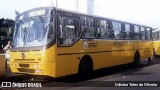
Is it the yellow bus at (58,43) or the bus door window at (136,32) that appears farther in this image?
the bus door window at (136,32)

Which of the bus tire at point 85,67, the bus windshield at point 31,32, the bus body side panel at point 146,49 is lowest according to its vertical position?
the bus tire at point 85,67

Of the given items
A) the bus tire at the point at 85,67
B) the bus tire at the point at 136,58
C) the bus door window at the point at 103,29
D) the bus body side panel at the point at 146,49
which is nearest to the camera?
the bus tire at the point at 85,67

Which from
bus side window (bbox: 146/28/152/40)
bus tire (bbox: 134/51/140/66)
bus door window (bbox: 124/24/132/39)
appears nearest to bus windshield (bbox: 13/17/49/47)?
bus door window (bbox: 124/24/132/39)

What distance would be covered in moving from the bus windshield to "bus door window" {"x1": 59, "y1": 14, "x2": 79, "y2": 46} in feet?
2.33

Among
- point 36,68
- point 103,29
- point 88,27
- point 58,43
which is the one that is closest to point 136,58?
point 103,29

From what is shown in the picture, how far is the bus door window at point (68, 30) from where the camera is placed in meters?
12.7

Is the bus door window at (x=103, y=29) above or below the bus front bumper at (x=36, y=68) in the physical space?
above

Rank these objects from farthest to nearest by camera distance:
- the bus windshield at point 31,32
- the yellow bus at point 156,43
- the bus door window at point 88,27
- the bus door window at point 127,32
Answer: the yellow bus at point 156,43 → the bus door window at point 127,32 → the bus door window at point 88,27 → the bus windshield at point 31,32

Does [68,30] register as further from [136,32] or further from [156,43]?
[156,43]

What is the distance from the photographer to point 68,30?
1321cm

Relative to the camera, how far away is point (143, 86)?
39.5 feet

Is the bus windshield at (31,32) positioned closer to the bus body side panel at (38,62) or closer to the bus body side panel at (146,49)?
the bus body side panel at (38,62)

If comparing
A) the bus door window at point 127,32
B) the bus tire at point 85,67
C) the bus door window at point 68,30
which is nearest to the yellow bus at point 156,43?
the bus door window at point 127,32

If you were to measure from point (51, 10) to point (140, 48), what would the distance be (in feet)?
35.5
